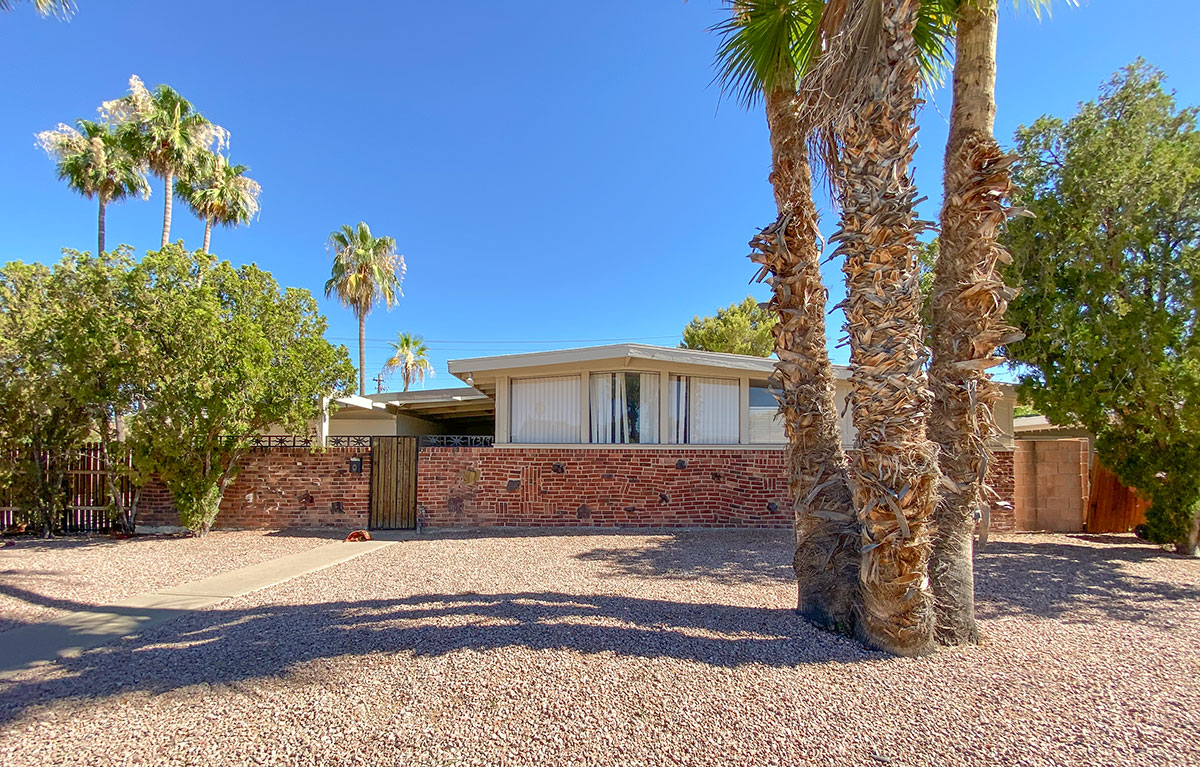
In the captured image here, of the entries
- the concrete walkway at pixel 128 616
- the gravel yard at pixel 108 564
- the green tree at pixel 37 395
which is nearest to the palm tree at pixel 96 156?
the green tree at pixel 37 395

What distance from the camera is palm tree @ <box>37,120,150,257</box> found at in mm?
16141

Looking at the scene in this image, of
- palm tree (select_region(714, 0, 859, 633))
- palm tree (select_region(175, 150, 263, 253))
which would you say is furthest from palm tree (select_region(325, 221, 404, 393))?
palm tree (select_region(714, 0, 859, 633))

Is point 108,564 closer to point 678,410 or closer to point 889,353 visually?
point 678,410

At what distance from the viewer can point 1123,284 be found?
26.9 feet

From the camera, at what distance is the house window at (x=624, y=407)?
11180 millimetres

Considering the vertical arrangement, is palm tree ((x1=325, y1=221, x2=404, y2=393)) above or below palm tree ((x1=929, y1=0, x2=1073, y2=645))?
above

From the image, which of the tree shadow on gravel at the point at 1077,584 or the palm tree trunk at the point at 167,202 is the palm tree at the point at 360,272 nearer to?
the palm tree trunk at the point at 167,202

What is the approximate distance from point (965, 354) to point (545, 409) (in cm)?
817

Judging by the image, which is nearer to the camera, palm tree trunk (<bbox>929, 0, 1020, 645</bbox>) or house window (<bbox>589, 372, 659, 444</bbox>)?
palm tree trunk (<bbox>929, 0, 1020, 645</bbox>)

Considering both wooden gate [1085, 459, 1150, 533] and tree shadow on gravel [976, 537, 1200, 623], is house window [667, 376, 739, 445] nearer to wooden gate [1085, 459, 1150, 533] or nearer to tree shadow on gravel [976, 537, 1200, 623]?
tree shadow on gravel [976, 537, 1200, 623]

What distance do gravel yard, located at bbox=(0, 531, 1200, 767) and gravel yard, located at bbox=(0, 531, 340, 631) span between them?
1852mm

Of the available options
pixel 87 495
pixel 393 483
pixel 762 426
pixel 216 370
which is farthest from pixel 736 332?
pixel 87 495

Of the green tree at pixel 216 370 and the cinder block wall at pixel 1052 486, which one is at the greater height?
the green tree at pixel 216 370

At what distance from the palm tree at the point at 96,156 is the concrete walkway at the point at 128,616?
15370 mm
